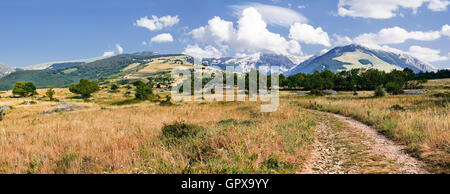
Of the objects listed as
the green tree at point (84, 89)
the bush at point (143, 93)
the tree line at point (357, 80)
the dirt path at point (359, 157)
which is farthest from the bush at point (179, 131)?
the green tree at point (84, 89)

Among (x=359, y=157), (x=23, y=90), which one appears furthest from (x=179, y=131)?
(x=23, y=90)

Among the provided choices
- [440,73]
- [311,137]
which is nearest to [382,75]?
[440,73]

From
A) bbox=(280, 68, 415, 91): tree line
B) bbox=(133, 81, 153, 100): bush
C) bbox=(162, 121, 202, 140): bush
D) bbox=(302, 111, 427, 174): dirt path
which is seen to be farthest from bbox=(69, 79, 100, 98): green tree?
bbox=(302, 111, 427, 174): dirt path

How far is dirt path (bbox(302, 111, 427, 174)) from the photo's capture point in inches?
238

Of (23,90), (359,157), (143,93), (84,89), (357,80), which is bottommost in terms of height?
(359,157)

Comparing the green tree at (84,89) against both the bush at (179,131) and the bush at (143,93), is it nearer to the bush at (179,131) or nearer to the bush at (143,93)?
the bush at (143,93)

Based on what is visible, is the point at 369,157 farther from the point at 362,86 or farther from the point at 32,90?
the point at 32,90

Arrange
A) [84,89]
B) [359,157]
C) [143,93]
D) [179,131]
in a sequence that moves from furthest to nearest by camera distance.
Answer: [84,89]
[143,93]
[179,131]
[359,157]

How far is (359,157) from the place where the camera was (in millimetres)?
7176

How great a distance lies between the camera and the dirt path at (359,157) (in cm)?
605

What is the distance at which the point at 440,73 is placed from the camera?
154 m

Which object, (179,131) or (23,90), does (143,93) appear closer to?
(179,131)

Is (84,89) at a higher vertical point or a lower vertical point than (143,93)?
higher
